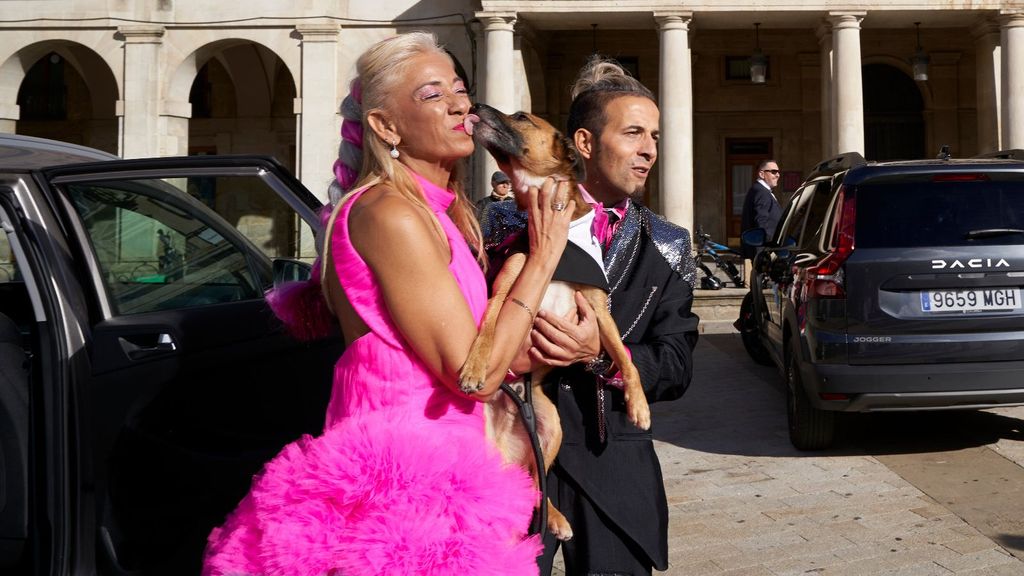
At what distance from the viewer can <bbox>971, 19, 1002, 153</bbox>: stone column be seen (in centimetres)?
2356

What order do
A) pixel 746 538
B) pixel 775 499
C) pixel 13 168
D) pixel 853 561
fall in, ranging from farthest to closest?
pixel 775 499 < pixel 746 538 < pixel 853 561 < pixel 13 168

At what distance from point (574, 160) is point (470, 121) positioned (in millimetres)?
355

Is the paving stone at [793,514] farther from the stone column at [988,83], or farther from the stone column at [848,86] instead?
the stone column at [988,83]

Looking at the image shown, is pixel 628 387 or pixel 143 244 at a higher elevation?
pixel 143 244

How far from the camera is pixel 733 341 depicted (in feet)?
46.1

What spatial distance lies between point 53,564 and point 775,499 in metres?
4.13

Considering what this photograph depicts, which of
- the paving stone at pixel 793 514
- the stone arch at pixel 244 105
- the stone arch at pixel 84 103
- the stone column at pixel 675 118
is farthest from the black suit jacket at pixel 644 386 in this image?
the stone arch at pixel 84 103

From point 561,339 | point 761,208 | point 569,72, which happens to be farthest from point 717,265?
point 561,339

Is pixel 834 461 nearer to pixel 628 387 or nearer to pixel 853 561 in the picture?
pixel 853 561

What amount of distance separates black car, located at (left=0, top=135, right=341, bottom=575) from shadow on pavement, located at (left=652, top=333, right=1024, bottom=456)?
4.73m

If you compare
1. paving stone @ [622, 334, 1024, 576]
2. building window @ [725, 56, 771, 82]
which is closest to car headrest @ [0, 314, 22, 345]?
paving stone @ [622, 334, 1024, 576]

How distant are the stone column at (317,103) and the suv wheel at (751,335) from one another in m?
14.1

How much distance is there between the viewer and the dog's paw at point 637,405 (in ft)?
8.74

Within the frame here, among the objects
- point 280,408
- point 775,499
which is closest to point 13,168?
point 280,408
